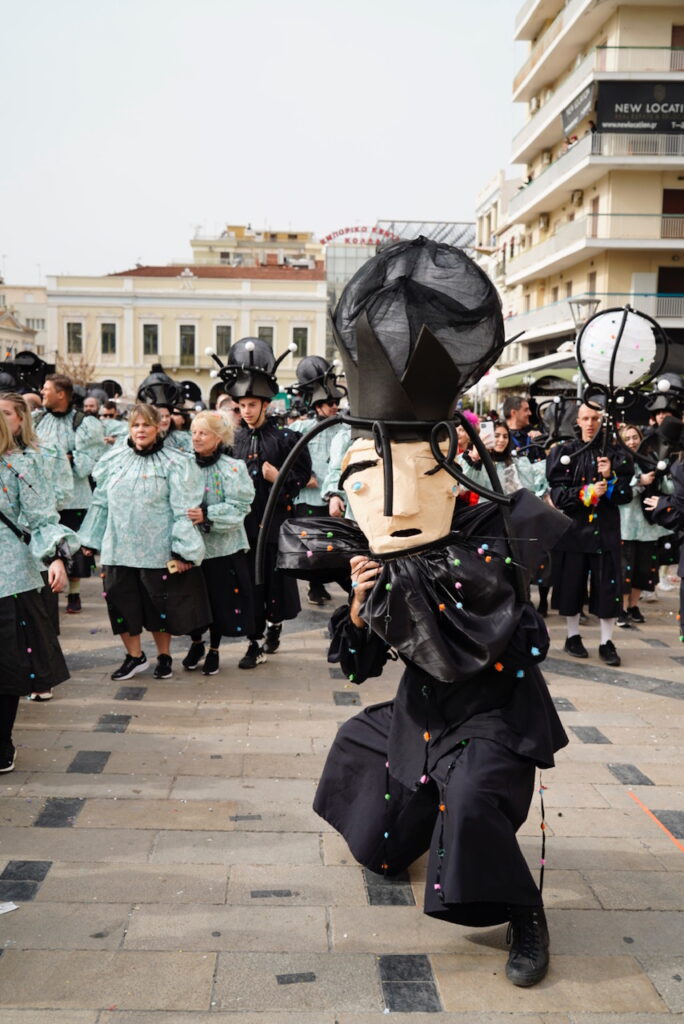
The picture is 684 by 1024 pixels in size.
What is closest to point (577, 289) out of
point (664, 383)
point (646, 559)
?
point (646, 559)

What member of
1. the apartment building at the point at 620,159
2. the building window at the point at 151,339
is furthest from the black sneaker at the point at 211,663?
the building window at the point at 151,339

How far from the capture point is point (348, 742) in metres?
3.94

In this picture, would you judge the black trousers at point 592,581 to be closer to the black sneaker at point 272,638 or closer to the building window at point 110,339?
the black sneaker at point 272,638

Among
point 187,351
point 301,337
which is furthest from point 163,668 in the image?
point 187,351

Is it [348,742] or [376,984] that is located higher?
[348,742]

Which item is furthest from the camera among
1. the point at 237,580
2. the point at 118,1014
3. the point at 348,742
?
the point at 237,580

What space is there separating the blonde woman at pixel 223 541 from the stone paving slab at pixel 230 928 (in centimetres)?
338

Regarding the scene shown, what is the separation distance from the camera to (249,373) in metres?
7.25

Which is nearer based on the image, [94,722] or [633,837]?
[633,837]

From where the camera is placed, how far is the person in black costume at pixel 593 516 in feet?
24.8

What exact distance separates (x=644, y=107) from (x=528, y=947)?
31327 millimetres

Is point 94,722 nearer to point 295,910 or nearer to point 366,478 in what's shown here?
point 295,910

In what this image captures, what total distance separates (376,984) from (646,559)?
6.81 meters

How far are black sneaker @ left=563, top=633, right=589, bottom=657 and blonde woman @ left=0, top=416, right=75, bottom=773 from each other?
171 inches
